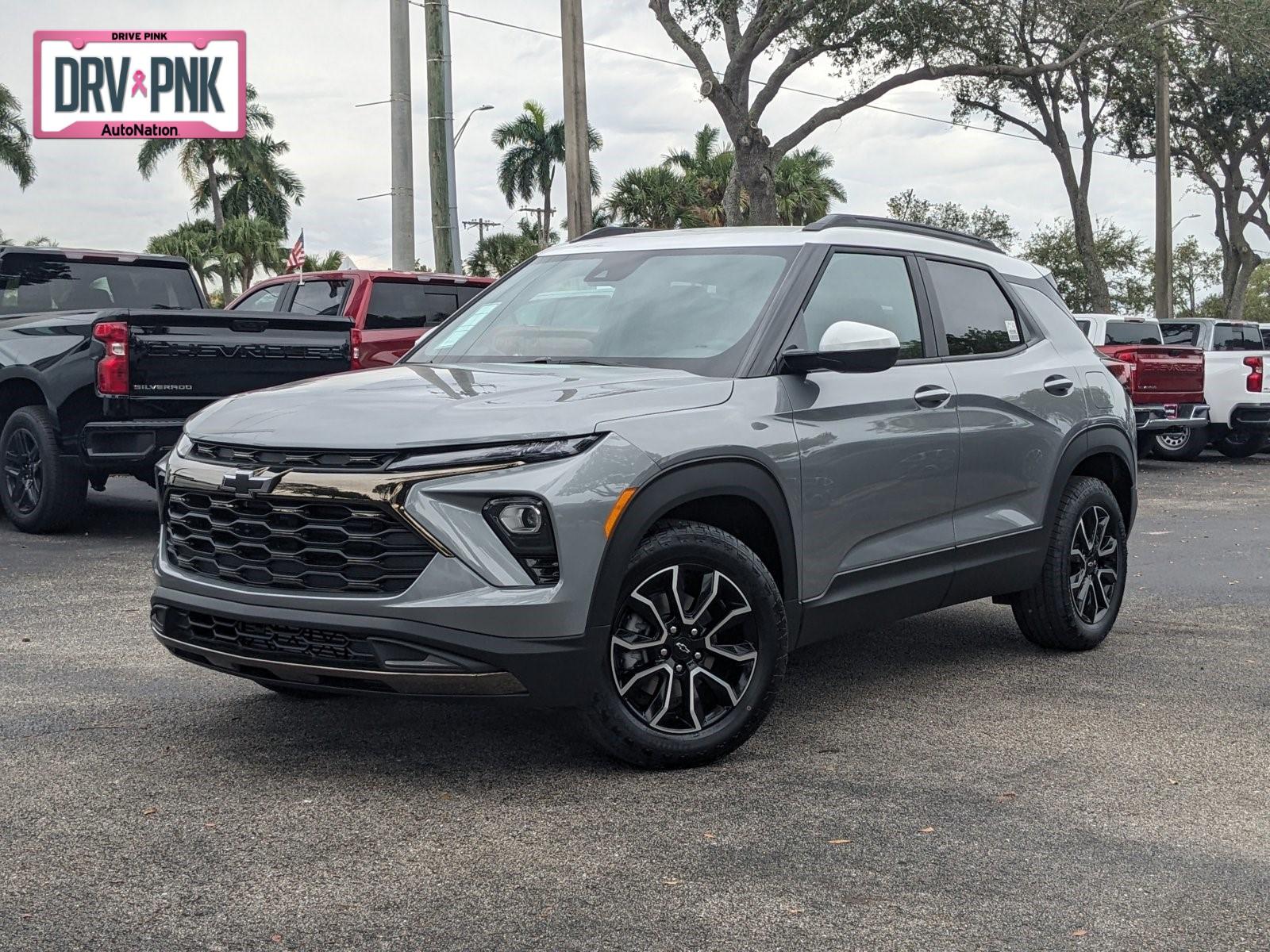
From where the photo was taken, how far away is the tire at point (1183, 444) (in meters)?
18.8

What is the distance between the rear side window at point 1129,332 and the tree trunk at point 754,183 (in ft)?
25.5

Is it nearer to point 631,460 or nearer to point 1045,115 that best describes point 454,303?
point 631,460

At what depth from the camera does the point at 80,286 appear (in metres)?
11.4

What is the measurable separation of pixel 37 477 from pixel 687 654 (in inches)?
275

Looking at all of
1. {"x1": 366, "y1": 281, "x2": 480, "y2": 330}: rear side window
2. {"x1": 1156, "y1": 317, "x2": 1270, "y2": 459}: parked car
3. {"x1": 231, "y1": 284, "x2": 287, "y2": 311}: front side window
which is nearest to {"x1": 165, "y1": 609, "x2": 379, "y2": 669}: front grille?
{"x1": 366, "y1": 281, "x2": 480, "y2": 330}: rear side window

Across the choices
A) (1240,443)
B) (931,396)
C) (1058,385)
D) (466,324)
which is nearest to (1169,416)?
(1240,443)

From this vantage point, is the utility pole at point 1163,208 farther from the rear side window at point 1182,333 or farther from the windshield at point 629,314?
the windshield at point 629,314

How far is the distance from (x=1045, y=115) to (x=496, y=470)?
29.5 metres

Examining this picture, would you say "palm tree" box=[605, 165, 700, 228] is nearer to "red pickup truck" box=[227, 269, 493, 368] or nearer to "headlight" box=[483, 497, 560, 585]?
"red pickup truck" box=[227, 269, 493, 368]

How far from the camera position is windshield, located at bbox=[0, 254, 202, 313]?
11188 mm

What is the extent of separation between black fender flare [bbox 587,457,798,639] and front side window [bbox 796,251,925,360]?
2.04ft

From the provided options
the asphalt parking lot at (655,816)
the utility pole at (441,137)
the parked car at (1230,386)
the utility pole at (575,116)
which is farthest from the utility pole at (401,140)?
the asphalt parking lot at (655,816)

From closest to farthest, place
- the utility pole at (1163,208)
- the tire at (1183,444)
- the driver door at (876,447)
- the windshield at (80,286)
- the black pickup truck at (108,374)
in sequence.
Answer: the driver door at (876,447), the black pickup truck at (108,374), the windshield at (80,286), the tire at (1183,444), the utility pole at (1163,208)

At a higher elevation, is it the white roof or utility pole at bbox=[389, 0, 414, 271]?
utility pole at bbox=[389, 0, 414, 271]
